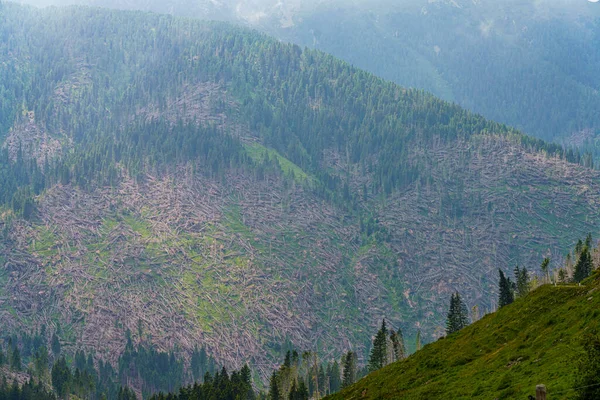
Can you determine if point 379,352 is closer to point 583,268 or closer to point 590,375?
point 583,268

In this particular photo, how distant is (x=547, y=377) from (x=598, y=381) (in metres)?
15.6

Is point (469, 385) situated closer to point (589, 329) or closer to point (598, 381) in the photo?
point (589, 329)

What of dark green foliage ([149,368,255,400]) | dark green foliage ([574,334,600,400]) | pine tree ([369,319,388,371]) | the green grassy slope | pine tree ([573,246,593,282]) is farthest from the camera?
dark green foliage ([149,368,255,400])

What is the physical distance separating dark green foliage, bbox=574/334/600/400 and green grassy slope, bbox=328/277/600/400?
10.6 ft

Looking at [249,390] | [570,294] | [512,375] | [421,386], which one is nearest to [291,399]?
[249,390]

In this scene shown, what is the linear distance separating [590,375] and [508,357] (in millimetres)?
34313

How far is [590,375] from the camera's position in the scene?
65.3m

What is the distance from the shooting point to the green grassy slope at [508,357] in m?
83.8

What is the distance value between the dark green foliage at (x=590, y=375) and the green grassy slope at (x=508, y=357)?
10.6ft

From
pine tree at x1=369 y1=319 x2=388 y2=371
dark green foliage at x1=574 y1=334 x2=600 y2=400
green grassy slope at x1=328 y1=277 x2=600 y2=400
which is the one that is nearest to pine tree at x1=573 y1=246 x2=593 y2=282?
green grassy slope at x1=328 y1=277 x2=600 y2=400

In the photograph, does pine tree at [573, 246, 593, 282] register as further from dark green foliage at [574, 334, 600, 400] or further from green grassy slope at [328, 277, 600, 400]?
dark green foliage at [574, 334, 600, 400]

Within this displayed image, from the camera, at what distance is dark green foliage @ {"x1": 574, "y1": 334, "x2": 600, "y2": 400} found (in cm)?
6425

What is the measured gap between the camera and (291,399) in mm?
161375

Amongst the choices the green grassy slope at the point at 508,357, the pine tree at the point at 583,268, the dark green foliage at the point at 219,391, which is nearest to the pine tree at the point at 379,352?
the dark green foliage at the point at 219,391
